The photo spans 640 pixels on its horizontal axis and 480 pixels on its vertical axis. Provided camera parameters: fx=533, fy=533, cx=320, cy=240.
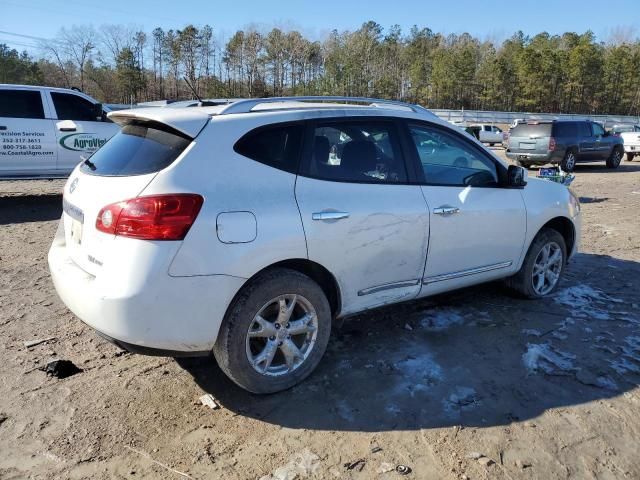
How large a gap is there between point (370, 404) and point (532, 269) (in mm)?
2432

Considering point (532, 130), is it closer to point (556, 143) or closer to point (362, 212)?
point (556, 143)

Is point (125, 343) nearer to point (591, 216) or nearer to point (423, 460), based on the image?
point (423, 460)

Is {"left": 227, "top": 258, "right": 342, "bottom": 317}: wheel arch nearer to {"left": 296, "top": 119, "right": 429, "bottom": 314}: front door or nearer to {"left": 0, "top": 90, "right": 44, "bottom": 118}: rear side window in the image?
{"left": 296, "top": 119, "right": 429, "bottom": 314}: front door

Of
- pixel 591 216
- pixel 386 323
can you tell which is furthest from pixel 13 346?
pixel 591 216

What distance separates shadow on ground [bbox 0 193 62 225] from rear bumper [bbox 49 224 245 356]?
656 cm

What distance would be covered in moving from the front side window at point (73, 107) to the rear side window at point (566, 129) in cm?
1452

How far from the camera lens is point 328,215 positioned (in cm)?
327

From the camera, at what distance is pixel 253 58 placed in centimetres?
8231

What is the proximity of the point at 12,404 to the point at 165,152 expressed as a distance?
1.76 m

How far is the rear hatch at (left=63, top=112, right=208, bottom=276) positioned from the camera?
2.90 m

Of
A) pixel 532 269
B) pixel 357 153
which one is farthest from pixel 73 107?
pixel 532 269

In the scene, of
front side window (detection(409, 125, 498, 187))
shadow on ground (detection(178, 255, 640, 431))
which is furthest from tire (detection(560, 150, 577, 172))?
front side window (detection(409, 125, 498, 187))

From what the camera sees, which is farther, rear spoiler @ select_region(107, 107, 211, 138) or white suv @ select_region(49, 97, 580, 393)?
rear spoiler @ select_region(107, 107, 211, 138)

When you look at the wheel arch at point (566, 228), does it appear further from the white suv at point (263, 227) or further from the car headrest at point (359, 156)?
the car headrest at point (359, 156)
